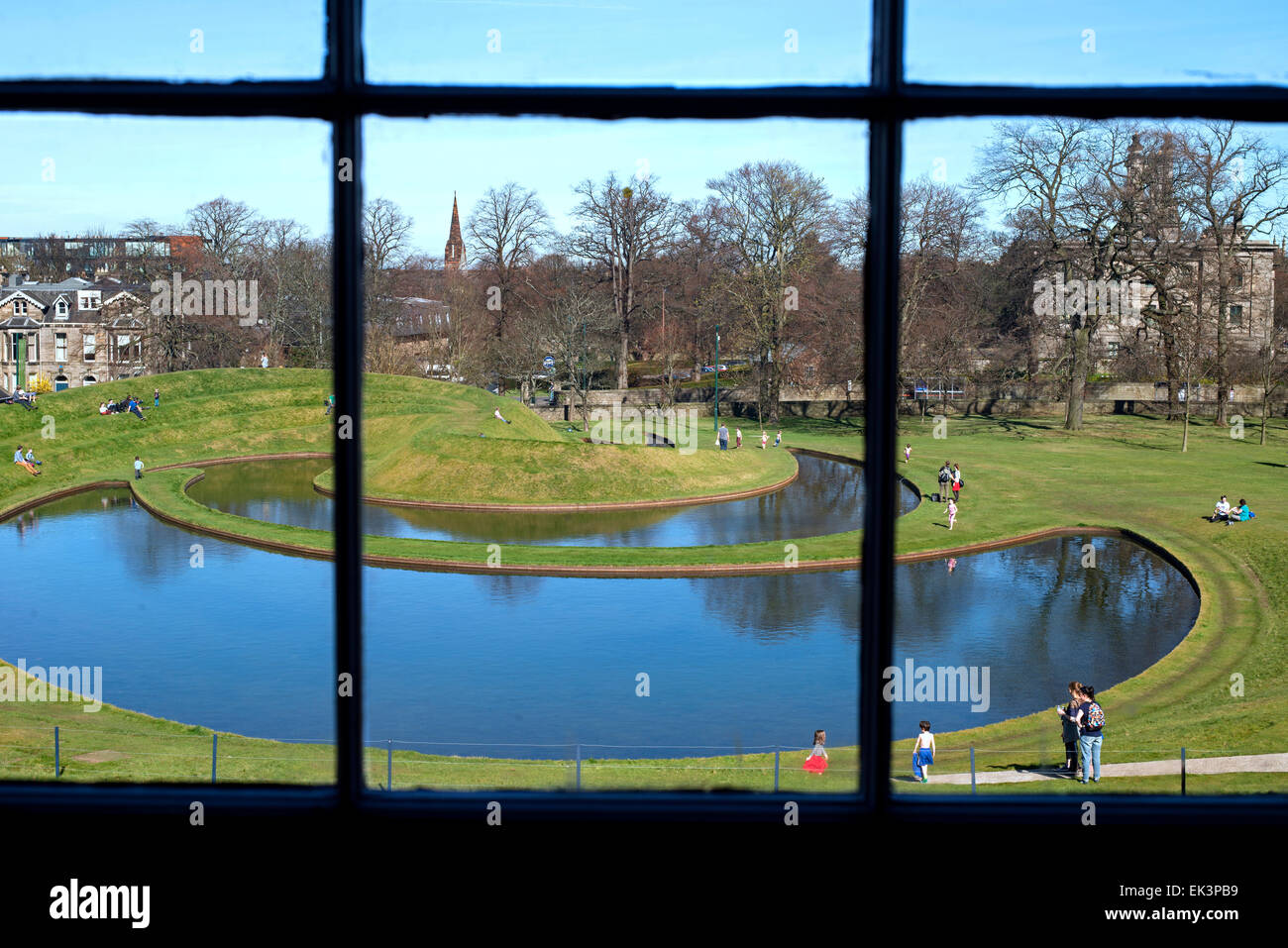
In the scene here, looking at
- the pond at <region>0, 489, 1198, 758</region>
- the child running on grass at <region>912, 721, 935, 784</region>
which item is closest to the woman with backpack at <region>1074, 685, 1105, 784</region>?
the child running on grass at <region>912, 721, 935, 784</region>

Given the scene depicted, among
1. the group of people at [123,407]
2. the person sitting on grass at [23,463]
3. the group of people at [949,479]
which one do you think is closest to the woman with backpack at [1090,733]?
the group of people at [949,479]

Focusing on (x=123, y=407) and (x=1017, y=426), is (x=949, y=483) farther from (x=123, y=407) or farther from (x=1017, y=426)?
(x=123, y=407)

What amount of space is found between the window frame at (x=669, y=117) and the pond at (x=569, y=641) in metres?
10.4

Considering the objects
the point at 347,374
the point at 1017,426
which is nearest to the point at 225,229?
the point at 1017,426

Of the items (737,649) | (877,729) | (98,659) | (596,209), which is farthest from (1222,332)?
(877,729)

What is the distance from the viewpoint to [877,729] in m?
2.91

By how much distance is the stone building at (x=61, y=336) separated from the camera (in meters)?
71.2

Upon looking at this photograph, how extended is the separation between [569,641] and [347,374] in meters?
18.7

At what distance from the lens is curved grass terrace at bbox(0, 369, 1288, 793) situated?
53.7ft

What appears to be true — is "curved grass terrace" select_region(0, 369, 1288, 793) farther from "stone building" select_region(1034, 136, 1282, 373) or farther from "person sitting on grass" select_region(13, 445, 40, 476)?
"stone building" select_region(1034, 136, 1282, 373)

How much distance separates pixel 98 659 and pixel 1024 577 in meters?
20.7

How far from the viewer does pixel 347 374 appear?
2.92m

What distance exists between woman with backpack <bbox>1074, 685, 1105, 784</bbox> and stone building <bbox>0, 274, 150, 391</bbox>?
68.2 meters
